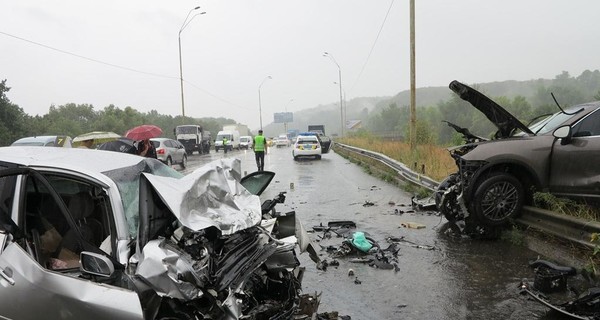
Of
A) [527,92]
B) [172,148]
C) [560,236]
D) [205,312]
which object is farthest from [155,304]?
[527,92]

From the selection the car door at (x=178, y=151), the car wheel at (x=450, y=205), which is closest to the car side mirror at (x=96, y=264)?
the car wheel at (x=450, y=205)

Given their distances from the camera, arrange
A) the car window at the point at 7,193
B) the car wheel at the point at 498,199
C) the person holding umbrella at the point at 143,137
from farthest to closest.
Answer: the person holding umbrella at the point at 143,137, the car wheel at the point at 498,199, the car window at the point at 7,193

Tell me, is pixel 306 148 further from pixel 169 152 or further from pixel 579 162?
pixel 579 162

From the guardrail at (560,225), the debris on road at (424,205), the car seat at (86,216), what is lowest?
the debris on road at (424,205)

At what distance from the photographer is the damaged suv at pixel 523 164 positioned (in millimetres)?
5762


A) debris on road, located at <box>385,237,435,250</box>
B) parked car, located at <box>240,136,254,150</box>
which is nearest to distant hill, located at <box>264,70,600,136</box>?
debris on road, located at <box>385,237,435,250</box>

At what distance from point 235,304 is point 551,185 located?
17.6 feet

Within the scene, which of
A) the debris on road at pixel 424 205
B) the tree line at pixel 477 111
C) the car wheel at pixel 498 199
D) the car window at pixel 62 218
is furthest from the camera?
the tree line at pixel 477 111

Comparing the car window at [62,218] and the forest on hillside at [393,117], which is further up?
the forest on hillside at [393,117]

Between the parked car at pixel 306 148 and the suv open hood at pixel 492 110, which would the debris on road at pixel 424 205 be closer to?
the suv open hood at pixel 492 110

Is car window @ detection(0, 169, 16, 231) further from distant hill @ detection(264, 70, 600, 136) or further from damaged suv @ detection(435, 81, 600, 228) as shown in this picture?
distant hill @ detection(264, 70, 600, 136)

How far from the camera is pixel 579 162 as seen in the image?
5754 millimetres

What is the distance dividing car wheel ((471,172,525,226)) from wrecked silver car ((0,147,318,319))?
11.8 ft

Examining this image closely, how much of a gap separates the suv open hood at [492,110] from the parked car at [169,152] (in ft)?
52.5
